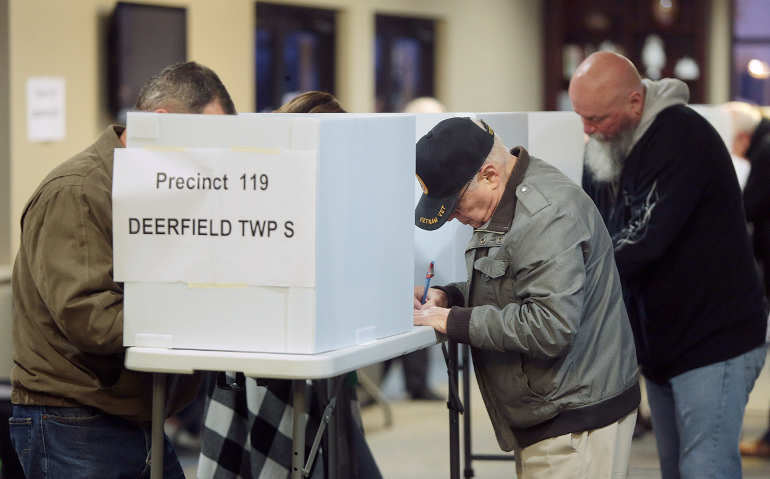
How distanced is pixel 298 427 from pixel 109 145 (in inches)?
30.1

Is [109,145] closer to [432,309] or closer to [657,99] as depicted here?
[432,309]

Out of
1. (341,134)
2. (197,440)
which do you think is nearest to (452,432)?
(341,134)

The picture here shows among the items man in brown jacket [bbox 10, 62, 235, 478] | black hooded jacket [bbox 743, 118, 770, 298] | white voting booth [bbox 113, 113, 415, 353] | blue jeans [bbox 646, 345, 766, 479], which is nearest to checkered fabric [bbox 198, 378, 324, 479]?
man in brown jacket [bbox 10, 62, 235, 478]

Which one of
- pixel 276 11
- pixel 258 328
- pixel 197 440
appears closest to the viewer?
pixel 258 328

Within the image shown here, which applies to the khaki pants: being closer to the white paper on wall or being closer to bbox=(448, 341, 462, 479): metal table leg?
bbox=(448, 341, 462, 479): metal table leg

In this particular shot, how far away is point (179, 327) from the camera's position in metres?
2.10

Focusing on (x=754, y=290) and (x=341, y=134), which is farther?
(x=754, y=290)

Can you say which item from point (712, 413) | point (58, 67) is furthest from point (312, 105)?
point (58, 67)

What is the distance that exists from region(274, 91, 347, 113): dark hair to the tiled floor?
7.00 ft

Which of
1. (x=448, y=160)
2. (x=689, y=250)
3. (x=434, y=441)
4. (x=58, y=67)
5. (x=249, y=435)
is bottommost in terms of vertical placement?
(x=434, y=441)

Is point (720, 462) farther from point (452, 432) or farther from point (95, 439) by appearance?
point (95, 439)

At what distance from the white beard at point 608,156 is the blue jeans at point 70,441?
1511 mm

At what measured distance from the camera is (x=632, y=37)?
9.73 m

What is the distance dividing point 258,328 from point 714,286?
4.62 ft
